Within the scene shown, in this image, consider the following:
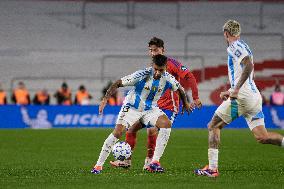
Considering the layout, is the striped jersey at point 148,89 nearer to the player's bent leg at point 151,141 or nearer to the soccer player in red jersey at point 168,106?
the soccer player in red jersey at point 168,106

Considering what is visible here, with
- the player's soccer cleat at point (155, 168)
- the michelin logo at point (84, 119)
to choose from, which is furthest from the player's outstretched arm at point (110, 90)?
the michelin logo at point (84, 119)

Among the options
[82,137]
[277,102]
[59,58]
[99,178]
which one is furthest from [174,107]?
[59,58]

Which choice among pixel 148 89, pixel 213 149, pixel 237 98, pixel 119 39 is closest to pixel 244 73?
pixel 237 98

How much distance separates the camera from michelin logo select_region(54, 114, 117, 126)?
2755 centimetres

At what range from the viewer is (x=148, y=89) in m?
11.5

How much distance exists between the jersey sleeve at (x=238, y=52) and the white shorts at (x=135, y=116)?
1758 millimetres

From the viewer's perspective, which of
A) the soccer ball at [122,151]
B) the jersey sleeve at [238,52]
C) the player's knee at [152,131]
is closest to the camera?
the jersey sleeve at [238,52]

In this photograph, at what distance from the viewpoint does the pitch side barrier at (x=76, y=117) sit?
88.8 feet

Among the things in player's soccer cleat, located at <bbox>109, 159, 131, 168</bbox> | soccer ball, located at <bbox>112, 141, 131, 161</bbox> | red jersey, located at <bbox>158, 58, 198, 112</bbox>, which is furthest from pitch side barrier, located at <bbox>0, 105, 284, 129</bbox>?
soccer ball, located at <bbox>112, 141, 131, 161</bbox>

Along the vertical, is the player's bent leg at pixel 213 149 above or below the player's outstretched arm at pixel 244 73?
below

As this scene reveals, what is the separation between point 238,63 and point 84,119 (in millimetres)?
17812

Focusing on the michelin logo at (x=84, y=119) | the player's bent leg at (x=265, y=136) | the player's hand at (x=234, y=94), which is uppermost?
the player's hand at (x=234, y=94)

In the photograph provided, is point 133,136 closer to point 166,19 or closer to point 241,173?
point 241,173

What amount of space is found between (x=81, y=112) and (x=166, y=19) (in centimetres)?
947
